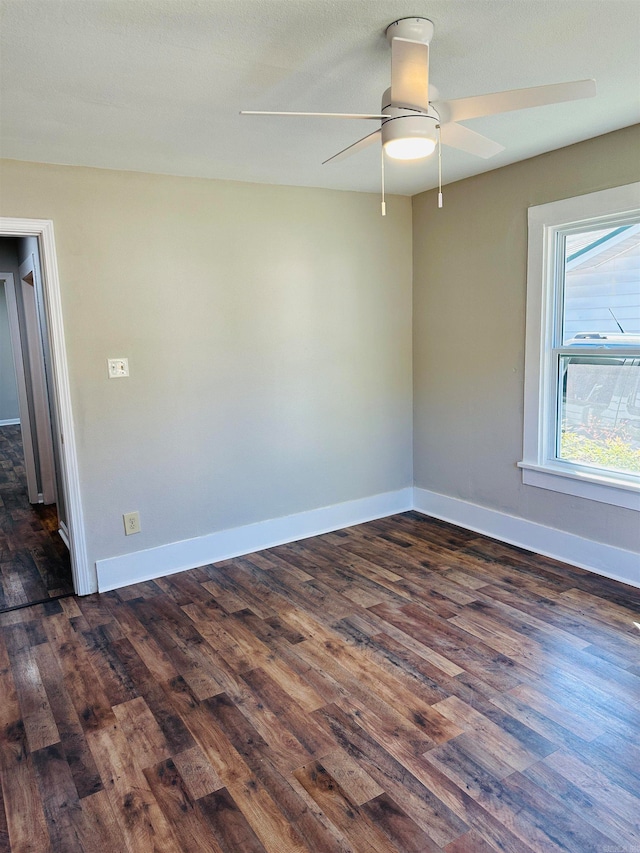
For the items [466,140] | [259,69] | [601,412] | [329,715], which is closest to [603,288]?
[601,412]

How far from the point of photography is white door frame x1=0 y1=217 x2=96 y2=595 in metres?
2.96

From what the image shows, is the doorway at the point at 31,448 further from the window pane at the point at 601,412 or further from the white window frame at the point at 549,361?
the window pane at the point at 601,412

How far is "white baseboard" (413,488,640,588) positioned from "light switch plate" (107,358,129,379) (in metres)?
2.45

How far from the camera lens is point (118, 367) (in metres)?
3.26

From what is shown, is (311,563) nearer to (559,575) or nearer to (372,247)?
(559,575)

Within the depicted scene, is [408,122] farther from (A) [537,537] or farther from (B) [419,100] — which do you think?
(A) [537,537]

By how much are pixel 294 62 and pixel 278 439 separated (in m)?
2.35

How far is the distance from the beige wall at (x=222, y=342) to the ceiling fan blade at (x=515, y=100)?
6.40 ft

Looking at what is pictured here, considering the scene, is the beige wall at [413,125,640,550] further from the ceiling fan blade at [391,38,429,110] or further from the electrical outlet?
the electrical outlet

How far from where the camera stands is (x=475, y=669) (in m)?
2.43

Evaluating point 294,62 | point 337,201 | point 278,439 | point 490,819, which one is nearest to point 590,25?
point 294,62

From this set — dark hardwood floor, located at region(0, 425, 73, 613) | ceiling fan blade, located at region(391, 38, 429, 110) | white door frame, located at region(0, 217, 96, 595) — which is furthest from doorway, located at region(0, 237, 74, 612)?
ceiling fan blade, located at region(391, 38, 429, 110)

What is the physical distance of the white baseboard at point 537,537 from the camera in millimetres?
3166

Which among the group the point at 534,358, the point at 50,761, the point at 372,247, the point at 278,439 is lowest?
the point at 50,761
